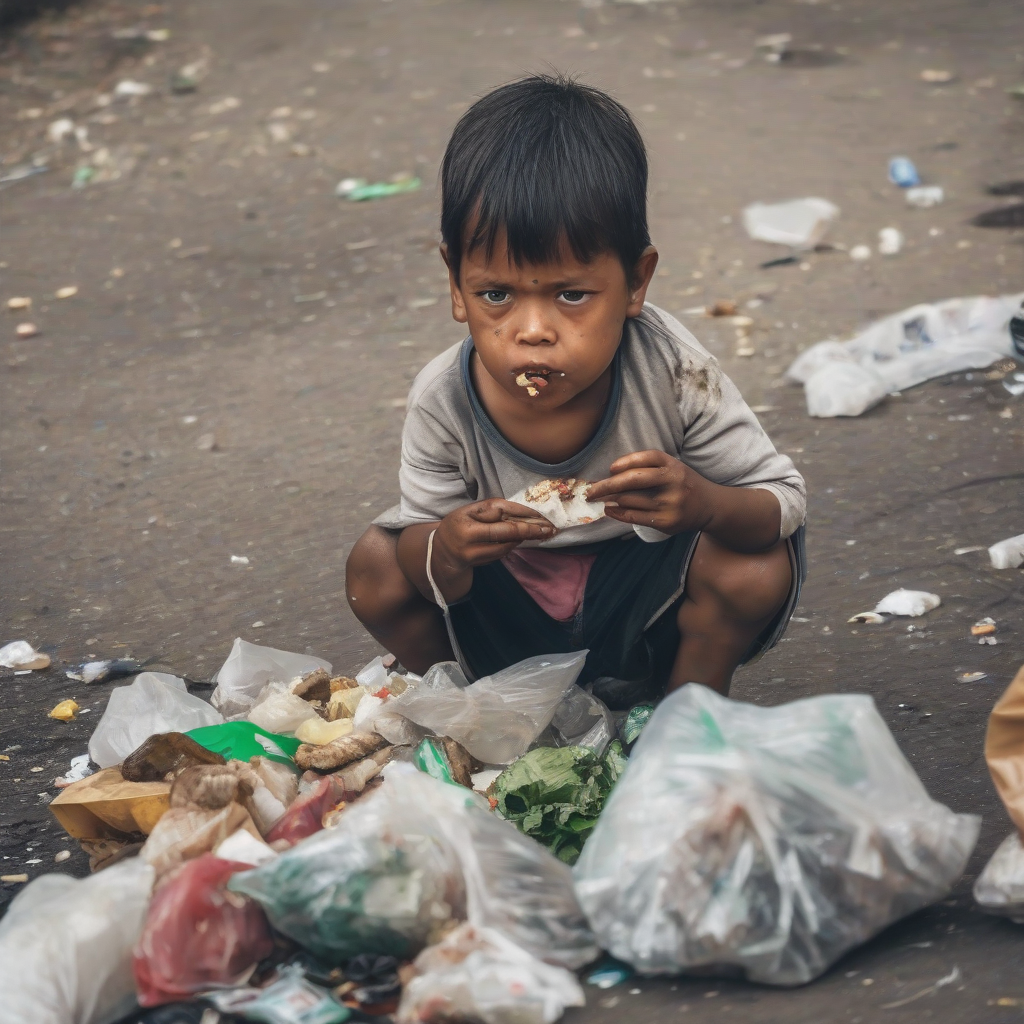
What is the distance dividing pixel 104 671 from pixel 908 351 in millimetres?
2567

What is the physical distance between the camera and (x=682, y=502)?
209cm

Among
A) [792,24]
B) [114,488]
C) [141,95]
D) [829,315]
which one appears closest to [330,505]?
[114,488]

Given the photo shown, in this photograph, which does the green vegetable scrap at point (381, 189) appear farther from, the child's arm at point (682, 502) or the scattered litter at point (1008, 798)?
the scattered litter at point (1008, 798)

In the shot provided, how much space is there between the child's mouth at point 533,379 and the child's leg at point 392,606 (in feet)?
1.50

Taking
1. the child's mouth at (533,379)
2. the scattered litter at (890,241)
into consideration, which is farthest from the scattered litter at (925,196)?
the child's mouth at (533,379)

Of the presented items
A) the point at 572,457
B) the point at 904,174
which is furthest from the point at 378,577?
the point at 904,174

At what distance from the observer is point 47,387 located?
458cm

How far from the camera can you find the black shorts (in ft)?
7.75

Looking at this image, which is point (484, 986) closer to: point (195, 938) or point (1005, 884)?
point (195, 938)

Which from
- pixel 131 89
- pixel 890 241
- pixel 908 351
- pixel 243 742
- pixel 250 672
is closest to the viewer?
pixel 243 742

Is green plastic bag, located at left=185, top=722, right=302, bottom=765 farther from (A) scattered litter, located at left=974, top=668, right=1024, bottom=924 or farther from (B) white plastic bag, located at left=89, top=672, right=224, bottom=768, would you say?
(A) scattered litter, located at left=974, top=668, right=1024, bottom=924

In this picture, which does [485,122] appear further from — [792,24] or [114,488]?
[792,24]

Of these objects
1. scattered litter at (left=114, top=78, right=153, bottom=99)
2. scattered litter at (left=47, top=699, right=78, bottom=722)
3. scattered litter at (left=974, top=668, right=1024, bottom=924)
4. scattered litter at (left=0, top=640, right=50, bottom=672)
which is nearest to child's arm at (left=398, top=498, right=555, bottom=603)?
scattered litter at (left=974, top=668, right=1024, bottom=924)

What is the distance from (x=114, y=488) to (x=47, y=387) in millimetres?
887
